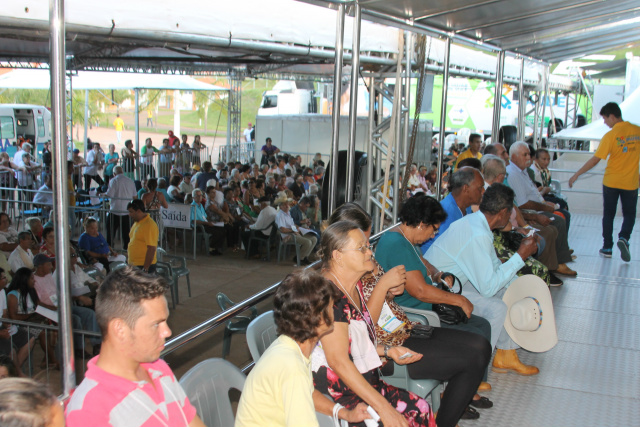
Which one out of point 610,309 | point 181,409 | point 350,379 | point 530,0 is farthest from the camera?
point 610,309

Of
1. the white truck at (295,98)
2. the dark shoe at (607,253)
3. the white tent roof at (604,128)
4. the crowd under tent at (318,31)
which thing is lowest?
the dark shoe at (607,253)

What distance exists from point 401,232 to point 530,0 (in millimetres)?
2307

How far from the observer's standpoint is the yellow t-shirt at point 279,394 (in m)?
2.05

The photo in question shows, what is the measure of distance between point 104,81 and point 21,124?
7.57 m

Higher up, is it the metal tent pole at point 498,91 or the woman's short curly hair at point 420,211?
the metal tent pole at point 498,91

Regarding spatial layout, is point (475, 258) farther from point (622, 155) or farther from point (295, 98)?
point (295, 98)

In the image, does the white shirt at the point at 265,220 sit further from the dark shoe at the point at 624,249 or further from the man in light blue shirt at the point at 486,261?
the man in light blue shirt at the point at 486,261

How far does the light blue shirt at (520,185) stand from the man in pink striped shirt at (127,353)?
18.6ft

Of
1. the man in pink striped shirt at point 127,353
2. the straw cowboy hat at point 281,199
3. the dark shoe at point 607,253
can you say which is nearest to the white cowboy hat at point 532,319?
the man in pink striped shirt at point 127,353

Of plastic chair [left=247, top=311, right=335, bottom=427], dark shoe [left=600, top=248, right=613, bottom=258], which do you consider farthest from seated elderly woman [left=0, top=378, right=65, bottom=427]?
dark shoe [left=600, top=248, right=613, bottom=258]

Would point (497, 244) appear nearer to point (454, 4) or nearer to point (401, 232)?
point (401, 232)

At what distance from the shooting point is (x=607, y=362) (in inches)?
179

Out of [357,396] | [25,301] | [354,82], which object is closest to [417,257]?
[357,396]

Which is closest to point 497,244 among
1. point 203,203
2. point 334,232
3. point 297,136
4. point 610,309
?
point 610,309
